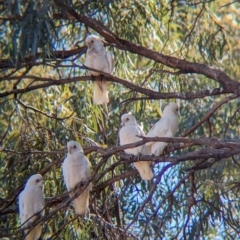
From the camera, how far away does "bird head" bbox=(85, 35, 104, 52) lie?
19.2ft

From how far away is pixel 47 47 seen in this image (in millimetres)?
5012

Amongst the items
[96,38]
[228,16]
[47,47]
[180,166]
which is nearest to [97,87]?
[96,38]

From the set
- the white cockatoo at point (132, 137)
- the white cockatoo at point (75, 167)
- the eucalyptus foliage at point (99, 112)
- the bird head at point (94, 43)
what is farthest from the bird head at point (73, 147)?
the bird head at point (94, 43)

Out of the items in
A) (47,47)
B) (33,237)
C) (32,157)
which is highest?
(47,47)

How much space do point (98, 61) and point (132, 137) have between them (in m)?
0.75

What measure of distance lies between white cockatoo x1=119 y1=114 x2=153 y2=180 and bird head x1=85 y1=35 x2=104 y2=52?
66cm

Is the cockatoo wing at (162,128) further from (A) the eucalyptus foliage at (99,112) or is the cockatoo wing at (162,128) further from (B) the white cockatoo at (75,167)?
(B) the white cockatoo at (75,167)

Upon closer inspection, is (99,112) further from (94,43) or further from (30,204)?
(30,204)

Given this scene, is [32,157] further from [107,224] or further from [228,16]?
[228,16]

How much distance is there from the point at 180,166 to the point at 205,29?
1488mm

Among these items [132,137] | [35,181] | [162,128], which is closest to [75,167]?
[35,181]

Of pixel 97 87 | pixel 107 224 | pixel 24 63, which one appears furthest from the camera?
pixel 97 87

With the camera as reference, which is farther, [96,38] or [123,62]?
[123,62]

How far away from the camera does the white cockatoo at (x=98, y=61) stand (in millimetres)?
5852
